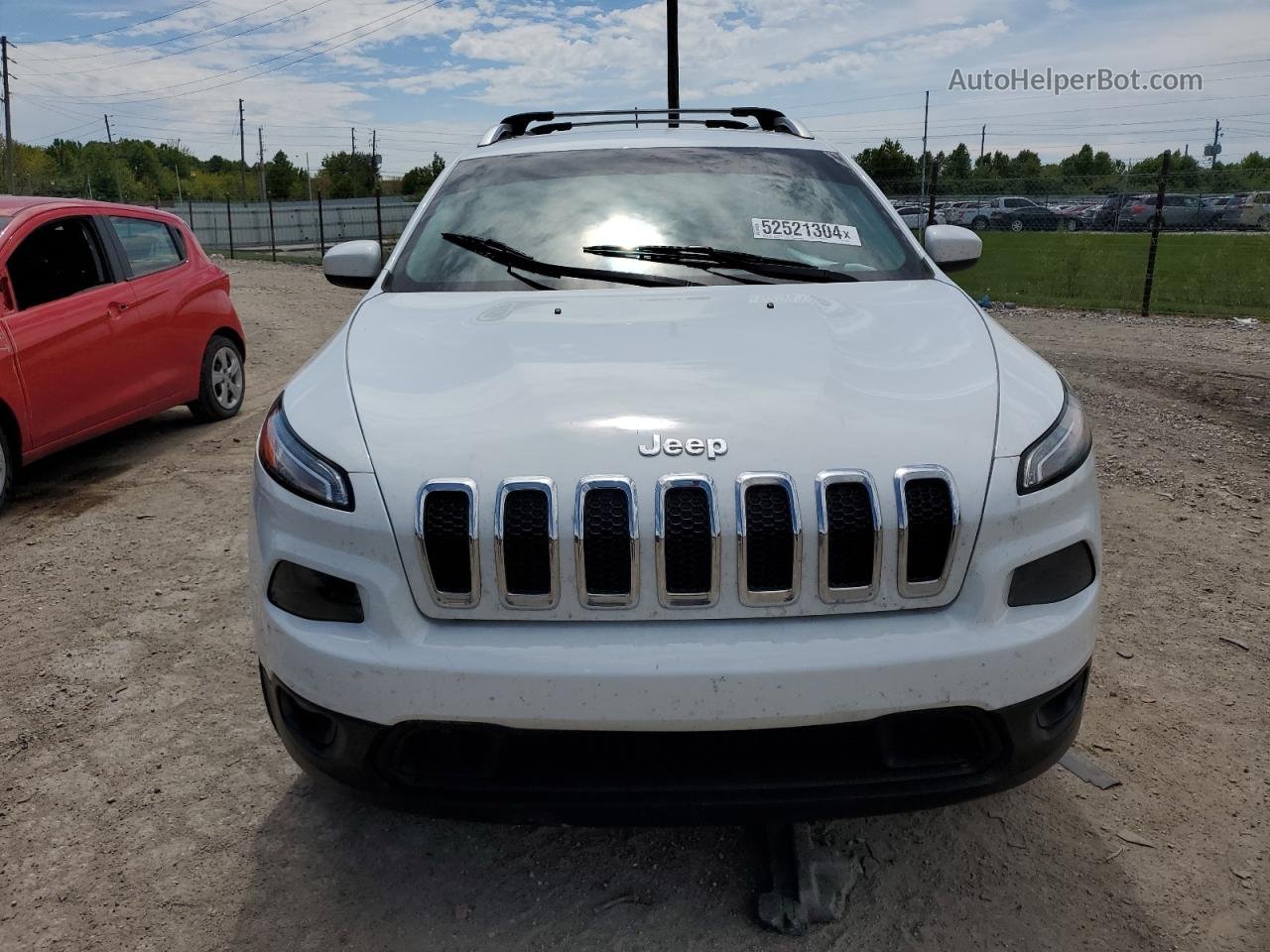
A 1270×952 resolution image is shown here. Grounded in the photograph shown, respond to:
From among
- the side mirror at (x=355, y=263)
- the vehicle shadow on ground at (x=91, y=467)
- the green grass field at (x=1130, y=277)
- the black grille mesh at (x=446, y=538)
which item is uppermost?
the side mirror at (x=355, y=263)

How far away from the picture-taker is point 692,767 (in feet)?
6.47

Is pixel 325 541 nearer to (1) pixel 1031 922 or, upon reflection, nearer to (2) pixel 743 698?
(2) pixel 743 698

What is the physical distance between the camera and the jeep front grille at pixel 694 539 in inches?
75.0

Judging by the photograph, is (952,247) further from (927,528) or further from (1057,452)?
(927,528)

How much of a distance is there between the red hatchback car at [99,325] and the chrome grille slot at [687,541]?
4.82m

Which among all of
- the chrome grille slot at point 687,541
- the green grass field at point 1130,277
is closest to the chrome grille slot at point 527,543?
the chrome grille slot at point 687,541

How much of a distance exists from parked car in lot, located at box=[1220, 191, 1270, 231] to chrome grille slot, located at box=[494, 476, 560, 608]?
3588 centimetres

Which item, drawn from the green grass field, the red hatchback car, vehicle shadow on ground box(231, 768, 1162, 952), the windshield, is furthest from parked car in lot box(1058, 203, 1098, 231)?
vehicle shadow on ground box(231, 768, 1162, 952)

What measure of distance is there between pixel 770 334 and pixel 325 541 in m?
1.13

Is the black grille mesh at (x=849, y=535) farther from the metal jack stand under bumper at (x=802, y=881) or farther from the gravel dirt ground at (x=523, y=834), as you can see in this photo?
the gravel dirt ground at (x=523, y=834)

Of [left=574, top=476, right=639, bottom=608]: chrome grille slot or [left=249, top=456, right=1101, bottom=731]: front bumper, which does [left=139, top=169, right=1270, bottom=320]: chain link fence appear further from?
[left=574, top=476, right=639, bottom=608]: chrome grille slot

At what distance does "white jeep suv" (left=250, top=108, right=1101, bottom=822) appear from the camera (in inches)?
74.9

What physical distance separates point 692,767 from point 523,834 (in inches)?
31.1

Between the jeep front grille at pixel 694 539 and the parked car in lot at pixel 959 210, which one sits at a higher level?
the parked car in lot at pixel 959 210
